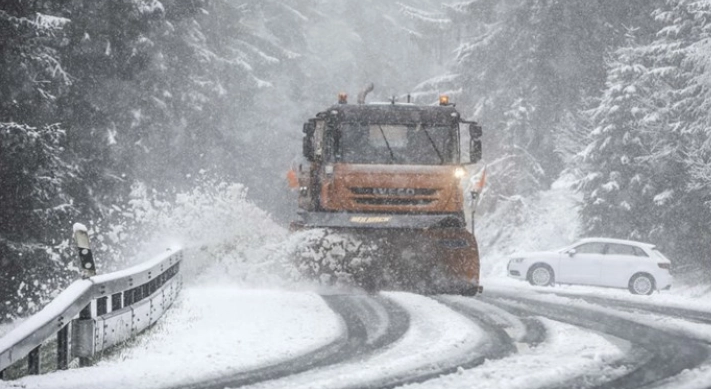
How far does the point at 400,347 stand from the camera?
848 cm

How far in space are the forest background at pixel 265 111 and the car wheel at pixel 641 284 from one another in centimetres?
183

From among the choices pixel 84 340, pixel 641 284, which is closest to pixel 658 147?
pixel 641 284

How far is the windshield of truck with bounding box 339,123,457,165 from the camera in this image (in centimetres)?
1392

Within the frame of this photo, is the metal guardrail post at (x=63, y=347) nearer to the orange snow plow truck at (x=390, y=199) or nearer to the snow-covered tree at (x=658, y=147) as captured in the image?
the orange snow plow truck at (x=390, y=199)

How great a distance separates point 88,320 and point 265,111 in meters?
36.2

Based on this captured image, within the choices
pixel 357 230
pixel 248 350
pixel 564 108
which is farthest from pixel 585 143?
pixel 248 350

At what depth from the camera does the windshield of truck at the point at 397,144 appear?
548 inches

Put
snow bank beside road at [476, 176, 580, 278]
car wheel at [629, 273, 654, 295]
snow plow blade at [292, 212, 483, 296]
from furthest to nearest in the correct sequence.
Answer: snow bank beside road at [476, 176, 580, 278] → car wheel at [629, 273, 654, 295] → snow plow blade at [292, 212, 483, 296]

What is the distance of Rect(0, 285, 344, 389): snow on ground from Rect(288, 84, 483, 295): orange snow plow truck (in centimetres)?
102

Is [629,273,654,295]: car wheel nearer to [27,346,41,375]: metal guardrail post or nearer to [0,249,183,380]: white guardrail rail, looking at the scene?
[0,249,183,380]: white guardrail rail

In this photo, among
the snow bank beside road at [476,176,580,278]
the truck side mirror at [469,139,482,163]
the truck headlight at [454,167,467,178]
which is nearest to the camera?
the truck side mirror at [469,139,482,163]

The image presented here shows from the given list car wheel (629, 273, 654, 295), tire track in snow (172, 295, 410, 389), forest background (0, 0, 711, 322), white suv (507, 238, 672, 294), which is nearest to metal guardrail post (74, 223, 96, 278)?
tire track in snow (172, 295, 410, 389)

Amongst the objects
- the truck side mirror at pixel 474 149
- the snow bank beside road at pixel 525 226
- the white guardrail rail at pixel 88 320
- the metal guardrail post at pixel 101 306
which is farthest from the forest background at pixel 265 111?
the metal guardrail post at pixel 101 306

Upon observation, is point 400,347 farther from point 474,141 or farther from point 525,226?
point 525,226
